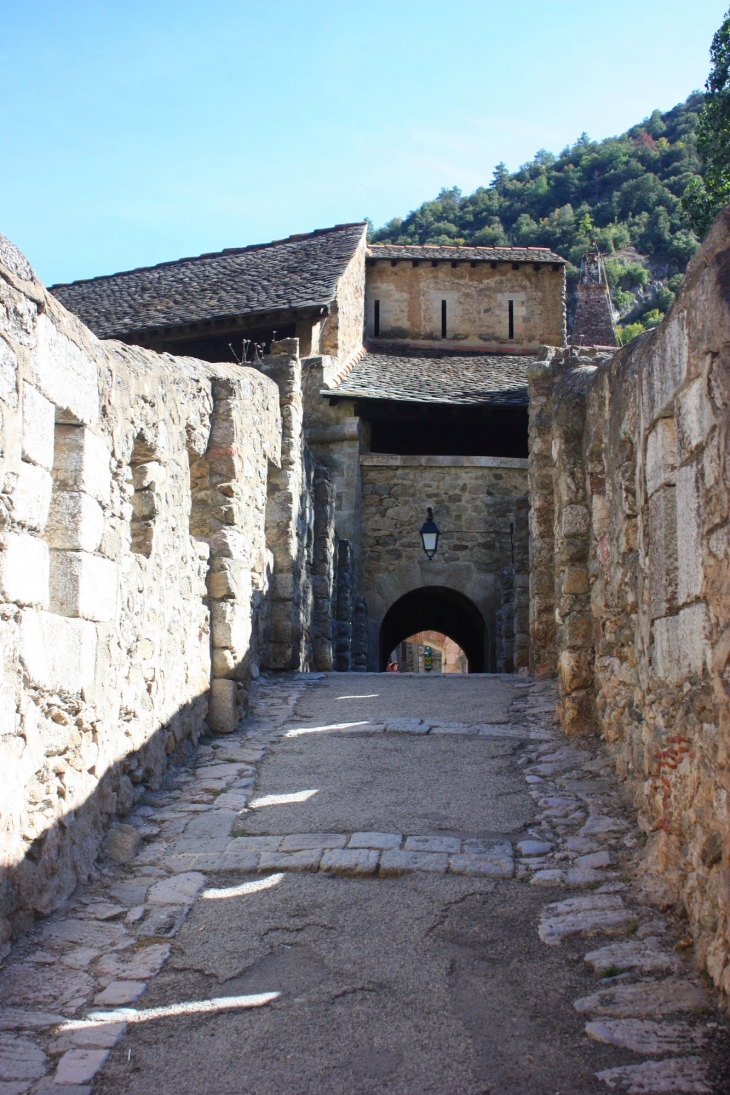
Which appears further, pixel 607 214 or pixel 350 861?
pixel 607 214

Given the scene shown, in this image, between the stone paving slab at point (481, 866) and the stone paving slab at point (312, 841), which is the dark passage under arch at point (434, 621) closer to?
the stone paving slab at point (312, 841)

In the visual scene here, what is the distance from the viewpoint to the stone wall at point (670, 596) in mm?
2777

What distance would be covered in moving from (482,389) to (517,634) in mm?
5718

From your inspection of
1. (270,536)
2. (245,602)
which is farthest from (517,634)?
(245,602)

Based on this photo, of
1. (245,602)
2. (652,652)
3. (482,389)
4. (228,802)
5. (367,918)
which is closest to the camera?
(367,918)

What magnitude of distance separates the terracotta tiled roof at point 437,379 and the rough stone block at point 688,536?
9668 mm

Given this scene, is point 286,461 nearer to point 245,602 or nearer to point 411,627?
point 245,602

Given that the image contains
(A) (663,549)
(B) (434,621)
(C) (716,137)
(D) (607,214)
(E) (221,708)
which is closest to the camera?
(A) (663,549)

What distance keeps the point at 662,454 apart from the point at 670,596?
0.52 m

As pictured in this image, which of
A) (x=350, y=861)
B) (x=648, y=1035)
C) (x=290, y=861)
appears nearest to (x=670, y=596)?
(x=648, y=1035)

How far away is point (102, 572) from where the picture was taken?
13.8 feet

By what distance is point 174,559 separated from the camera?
5.50 m

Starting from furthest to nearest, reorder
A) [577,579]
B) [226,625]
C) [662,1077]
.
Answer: [226,625], [577,579], [662,1077]

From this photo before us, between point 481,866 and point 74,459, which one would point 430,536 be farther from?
point 74,459
